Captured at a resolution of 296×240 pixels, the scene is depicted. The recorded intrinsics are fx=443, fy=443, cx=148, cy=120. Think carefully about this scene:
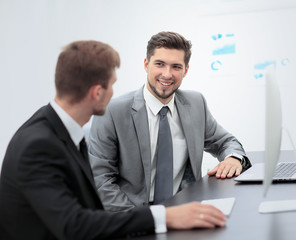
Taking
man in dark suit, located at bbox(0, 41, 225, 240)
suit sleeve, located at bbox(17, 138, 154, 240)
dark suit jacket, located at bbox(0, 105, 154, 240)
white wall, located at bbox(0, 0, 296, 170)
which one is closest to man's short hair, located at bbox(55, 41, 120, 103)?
man in dark suit, located at bbox(0, 41, 225, 240)

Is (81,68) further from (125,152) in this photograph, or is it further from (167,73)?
(167,73)

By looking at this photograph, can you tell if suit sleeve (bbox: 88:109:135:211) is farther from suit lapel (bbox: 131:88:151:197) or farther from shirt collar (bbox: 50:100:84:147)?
shirt collar (bbox: 50:100:84:147)

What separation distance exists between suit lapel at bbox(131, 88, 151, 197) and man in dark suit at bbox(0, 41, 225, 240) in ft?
2.82

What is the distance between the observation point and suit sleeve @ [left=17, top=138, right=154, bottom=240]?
1258mm

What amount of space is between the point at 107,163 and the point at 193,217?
1135mm

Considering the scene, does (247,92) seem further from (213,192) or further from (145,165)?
(213,192)

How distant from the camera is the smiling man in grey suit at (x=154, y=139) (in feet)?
8.05

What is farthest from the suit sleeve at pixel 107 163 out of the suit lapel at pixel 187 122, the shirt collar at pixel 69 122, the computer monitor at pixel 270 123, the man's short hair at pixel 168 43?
the computer monitor at pixel 270 123

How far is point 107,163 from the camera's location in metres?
2.45

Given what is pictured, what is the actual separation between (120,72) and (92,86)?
377cm

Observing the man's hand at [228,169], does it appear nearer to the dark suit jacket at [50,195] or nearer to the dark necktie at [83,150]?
the dark necktie at [83,150]

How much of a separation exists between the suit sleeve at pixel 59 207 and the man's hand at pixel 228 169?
106cm

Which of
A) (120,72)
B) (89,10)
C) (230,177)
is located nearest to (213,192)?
(230,177)

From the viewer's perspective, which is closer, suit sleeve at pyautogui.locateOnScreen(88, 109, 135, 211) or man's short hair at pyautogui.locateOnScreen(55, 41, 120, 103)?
man's short hair at pyautogui.locateOnScreen(55, 41, 120, 103)
